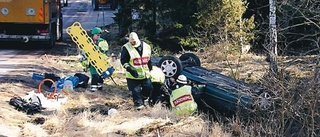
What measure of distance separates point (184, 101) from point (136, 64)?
46.8 inches

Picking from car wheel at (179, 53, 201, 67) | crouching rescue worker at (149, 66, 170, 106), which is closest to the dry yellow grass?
crouching rescue worker at (149, 66, 170, 106)

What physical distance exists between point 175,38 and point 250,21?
2.79 metres

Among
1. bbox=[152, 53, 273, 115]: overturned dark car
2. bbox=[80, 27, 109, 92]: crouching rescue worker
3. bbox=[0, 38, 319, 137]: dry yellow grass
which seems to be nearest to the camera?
bbox=[0, 38, 319, 137]: dry yellow grass

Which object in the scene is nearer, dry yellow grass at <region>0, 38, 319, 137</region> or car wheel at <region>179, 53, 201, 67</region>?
dry yellow grass at <region>0, 38, 319, 137</region>

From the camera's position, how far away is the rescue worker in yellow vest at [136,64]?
9.77m

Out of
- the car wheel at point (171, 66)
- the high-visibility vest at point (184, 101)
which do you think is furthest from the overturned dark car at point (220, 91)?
the high-visibility vest at point (184, 101)

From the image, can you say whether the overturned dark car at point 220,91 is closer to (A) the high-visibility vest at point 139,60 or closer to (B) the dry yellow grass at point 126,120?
(B) the dry yellow grass at point 126,120

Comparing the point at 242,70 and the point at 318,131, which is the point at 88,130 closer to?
the point at 318,131

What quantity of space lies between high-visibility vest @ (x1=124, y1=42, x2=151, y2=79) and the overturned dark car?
3.43ft

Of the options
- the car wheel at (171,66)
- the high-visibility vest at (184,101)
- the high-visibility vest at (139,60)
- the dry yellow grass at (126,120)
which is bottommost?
the dry yellow grass at (126,120)

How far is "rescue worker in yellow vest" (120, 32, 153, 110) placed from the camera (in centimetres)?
977

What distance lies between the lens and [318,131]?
7.45 meters

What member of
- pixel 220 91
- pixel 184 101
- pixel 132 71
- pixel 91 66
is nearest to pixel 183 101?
pixel 184 101

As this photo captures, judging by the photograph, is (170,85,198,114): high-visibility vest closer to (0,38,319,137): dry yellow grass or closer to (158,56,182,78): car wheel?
(0,38,319,137): dry yellow grass
